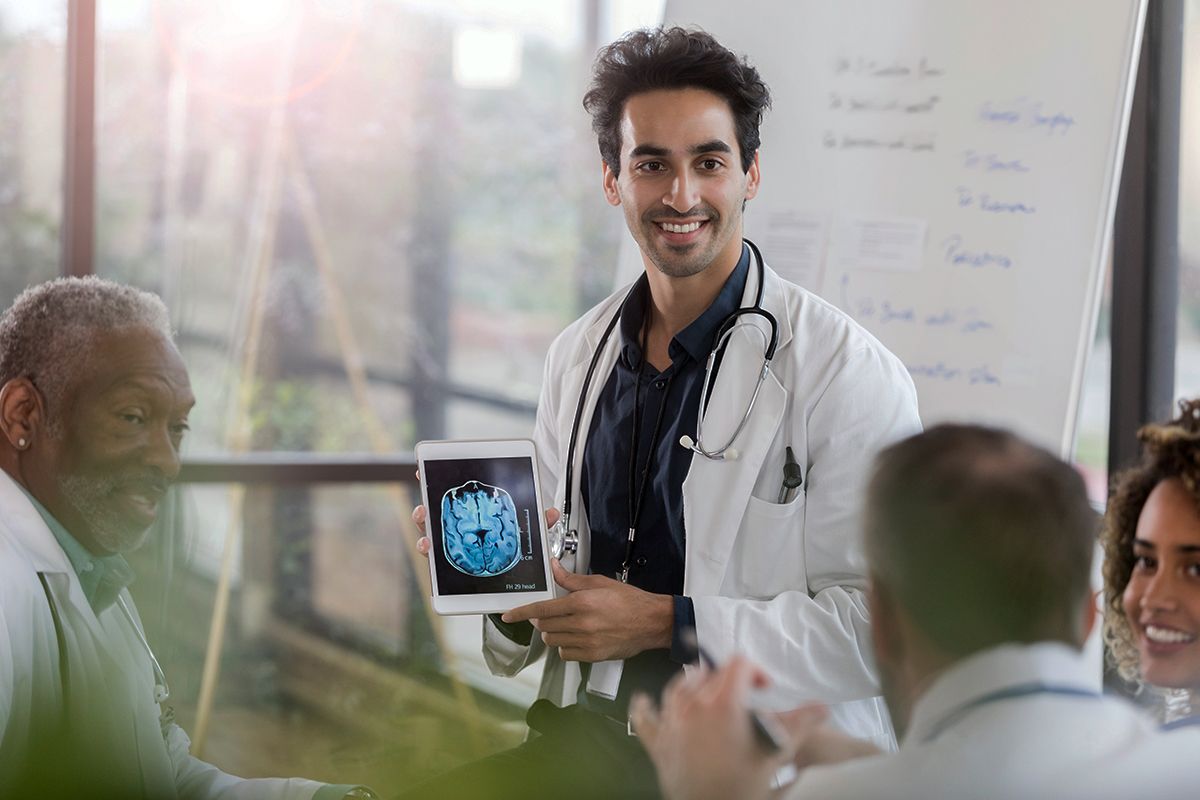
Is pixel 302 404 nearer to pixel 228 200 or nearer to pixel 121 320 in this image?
pixel 228 200

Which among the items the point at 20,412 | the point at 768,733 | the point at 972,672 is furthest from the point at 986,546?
the point at 20,412

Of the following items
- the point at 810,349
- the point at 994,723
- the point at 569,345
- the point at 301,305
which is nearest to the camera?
the point at 994,723

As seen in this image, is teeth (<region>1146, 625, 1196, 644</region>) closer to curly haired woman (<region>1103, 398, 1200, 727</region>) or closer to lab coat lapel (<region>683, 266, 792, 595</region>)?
curly haired woman (<region>1103, 398, 1200, 727</region>)

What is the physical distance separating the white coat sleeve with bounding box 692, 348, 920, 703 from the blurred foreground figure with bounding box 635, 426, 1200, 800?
0.73 metres

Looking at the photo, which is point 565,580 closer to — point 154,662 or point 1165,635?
point 154,662

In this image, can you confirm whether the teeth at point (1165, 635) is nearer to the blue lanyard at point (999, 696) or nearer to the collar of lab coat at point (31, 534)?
the blue lanyard at point (999, 696)

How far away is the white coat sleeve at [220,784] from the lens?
4.32ft

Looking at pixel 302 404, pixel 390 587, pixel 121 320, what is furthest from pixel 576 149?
pixel 121 320

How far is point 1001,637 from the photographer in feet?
2.45

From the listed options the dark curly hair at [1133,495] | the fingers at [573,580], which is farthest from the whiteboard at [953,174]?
the fingers at [573,580]

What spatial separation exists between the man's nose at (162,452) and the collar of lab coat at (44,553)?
131mm

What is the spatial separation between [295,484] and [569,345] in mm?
1358

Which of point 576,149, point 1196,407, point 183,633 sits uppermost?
point 576,149

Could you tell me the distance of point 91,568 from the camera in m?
1.29
